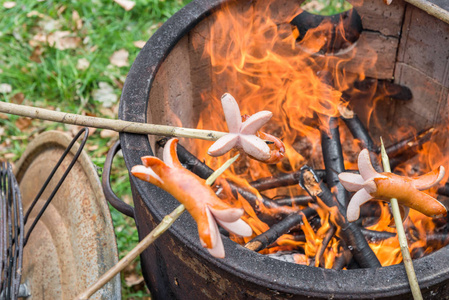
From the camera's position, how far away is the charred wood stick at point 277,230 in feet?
6.69

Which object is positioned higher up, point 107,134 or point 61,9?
point 61,9

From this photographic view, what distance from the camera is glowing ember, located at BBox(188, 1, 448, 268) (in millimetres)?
2484

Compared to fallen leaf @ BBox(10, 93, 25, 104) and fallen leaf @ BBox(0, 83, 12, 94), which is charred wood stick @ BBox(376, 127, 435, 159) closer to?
fallen leaf @ BBox(10, 93, 25, 104)

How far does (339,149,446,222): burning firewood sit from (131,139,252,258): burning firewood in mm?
392

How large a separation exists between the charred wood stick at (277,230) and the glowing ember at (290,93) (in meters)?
0.07

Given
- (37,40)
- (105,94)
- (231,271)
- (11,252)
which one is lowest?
(11,252)

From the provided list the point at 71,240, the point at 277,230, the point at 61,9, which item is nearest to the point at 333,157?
the point at 277,230

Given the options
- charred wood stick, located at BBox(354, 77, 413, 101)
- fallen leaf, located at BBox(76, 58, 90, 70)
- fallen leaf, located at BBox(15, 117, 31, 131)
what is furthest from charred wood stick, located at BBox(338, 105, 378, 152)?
fallen leaf, located at BBox(15, 117, 31, 131)

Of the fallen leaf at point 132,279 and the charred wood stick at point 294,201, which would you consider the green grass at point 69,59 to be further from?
the charred wood stick at point 294,201

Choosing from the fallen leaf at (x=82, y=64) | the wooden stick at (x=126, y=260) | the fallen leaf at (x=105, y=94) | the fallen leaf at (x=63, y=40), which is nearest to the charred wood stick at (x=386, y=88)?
the wooden stick at (x=126, y=260)

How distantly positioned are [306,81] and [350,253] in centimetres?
114

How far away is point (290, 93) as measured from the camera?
114 inches

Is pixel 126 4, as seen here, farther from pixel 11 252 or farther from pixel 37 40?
pixel 11 252

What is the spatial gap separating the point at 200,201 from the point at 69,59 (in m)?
3.49
